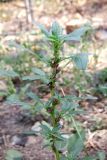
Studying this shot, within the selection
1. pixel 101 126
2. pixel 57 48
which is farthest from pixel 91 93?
pixel 57 48

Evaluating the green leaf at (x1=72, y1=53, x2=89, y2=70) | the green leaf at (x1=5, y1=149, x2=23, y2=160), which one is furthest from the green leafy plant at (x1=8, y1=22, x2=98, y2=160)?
the green leaf at (x1=5, y1=149, x2=23, y2=160)

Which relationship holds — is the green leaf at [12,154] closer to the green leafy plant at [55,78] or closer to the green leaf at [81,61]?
the green leafy plant at [55,78]

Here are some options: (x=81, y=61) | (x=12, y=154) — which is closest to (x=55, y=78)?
(x=81, y=61)

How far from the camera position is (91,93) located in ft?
8.00

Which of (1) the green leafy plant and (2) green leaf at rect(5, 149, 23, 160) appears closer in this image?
(1) the green leafy plant

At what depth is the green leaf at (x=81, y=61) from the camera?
1.20 metres

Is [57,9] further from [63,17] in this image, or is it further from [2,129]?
[2,129]

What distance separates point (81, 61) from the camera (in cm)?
121

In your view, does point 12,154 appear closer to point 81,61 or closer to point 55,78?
point 55,78

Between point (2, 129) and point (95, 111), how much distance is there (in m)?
0.56

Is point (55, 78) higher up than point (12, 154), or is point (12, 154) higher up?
point (55, 78)

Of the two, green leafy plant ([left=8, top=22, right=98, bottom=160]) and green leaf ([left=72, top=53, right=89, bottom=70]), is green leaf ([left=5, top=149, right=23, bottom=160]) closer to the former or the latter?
green leafy plant ([left=8, top=22, right=98, bottom=160])

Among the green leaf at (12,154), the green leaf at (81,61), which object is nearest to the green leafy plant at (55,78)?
the green leaf at (81,61)

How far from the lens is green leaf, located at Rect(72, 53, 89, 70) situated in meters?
1.20
